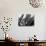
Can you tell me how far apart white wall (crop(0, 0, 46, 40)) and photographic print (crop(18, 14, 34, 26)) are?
0.09 meters

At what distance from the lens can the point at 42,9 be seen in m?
3.57

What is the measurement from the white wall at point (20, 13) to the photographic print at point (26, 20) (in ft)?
0.29

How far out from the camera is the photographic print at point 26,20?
3.53 metres

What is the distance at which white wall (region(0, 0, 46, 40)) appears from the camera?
3502mm

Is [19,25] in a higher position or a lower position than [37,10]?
lower

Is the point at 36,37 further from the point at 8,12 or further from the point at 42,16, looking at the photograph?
the point at 8,12

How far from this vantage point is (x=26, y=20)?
354cm

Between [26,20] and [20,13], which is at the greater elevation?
[20,13]

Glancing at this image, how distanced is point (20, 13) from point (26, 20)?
0.26 meters

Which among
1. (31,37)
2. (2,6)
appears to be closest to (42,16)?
(31,37)

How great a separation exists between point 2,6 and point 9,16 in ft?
1.10

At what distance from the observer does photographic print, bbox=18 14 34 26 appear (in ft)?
11.6

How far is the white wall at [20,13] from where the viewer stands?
3502 mm

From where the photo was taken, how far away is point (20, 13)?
3.53 metres
